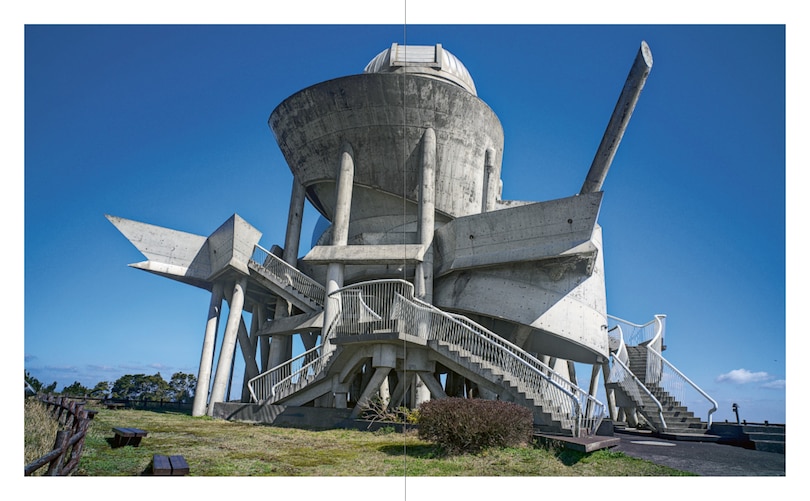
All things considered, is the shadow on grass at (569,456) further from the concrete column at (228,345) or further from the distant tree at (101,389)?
the distant tree at (101,389)

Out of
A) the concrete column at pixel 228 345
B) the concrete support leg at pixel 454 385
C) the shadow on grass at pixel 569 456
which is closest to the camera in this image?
the shadow on grass at pixel 569 456

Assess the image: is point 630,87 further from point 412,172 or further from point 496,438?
point 496,438

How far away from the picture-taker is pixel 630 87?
59.5 feet

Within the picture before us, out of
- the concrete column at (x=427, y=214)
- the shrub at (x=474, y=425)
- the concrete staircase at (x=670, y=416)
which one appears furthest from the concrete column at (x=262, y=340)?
the shrub at (x=474, y=425)

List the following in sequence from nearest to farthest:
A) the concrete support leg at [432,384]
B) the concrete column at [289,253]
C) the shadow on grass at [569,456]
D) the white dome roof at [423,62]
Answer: the shadow on grass at [569,456] → the concrete support leg at [432,384] → the concrete column at [289,253] → the white dome roof at [423,62]

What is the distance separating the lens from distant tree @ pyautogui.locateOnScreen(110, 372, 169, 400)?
29.8 meters

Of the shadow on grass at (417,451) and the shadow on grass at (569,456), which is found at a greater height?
the shadow on grass at (569,456)

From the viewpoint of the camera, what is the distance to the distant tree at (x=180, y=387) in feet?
102

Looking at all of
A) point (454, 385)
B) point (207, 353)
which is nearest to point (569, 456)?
point (454, 385)

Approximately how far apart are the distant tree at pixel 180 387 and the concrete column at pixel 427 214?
51.2 feet

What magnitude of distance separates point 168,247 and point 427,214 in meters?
11.2

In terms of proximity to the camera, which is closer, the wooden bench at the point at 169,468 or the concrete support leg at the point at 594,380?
the wooden bench at the point at 169,468

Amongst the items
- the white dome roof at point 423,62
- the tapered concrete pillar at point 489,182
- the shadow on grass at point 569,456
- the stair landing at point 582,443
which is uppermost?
the white dome roof at point 423,62
